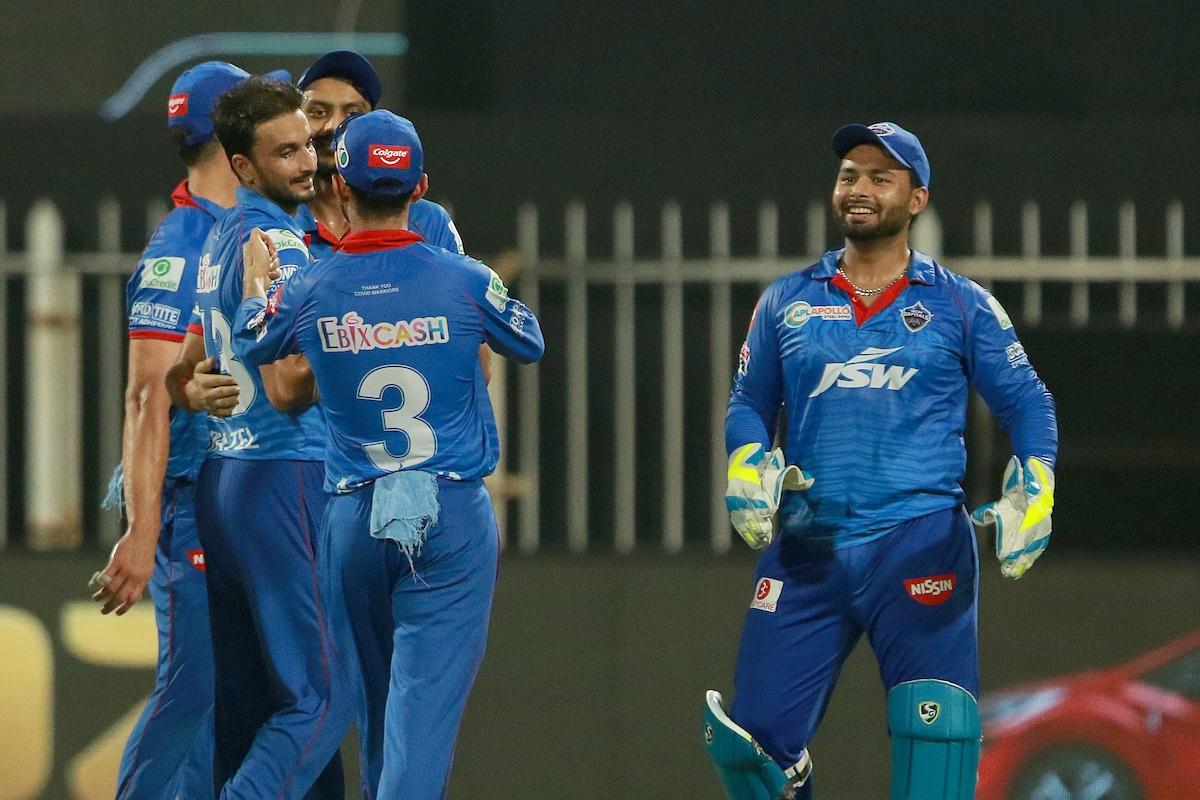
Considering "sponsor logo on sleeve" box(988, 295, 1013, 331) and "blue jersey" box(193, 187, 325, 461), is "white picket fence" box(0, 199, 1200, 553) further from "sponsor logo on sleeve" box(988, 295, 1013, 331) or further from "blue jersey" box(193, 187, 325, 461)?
"blue jersey" box(193, 187, 325, 461)

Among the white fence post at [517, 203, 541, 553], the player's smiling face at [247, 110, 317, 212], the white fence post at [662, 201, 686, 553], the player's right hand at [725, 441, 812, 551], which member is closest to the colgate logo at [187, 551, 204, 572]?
the player's smiling face at [247, 110, 317, 212]

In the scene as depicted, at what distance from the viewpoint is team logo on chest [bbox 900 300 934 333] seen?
502 cm

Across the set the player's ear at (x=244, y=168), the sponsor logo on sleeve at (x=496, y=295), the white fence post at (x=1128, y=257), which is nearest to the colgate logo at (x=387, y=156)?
the sponsor logo on sleeve at (x=496, y=295)

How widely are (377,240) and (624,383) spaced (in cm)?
294

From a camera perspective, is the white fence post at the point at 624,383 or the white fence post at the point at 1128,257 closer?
the white fence post at the point at 1128,257

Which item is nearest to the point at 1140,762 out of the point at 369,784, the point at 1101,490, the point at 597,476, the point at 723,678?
the point at 1101,490

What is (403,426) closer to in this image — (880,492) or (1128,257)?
(880,492)

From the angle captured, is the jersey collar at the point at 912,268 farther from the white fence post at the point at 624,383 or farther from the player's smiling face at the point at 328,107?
the white fence post at the point at 624,383

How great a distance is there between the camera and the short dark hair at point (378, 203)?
454cm

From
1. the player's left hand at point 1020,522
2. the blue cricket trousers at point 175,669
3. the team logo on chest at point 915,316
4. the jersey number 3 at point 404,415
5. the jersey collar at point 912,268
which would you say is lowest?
the blue cricket trousers at point 175,669

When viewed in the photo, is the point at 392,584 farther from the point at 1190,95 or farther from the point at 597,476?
the point at 1190,95

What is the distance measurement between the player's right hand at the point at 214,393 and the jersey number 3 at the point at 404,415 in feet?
1.52

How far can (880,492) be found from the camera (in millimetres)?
5004

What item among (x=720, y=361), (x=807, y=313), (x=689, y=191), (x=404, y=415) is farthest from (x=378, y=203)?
(x=689, y=191)
